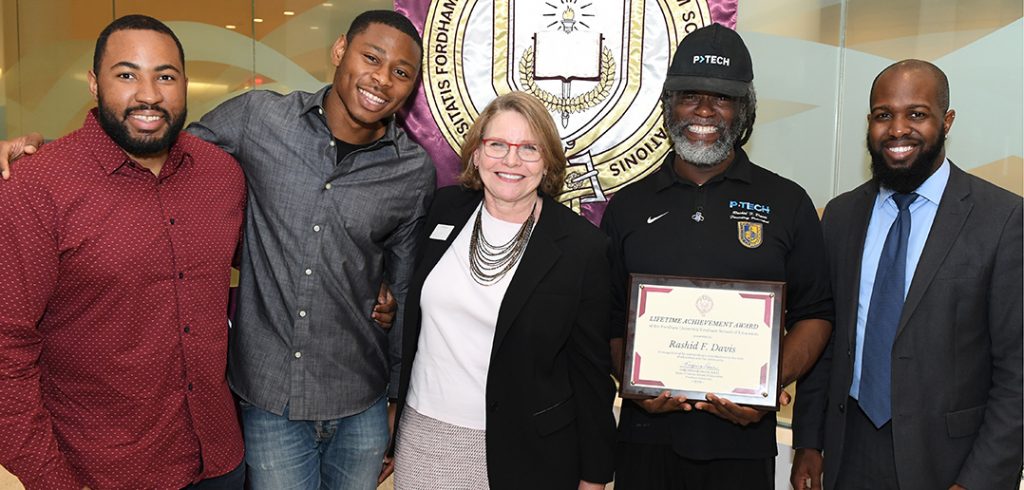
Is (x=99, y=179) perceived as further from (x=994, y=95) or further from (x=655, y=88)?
(x=994, y=95)

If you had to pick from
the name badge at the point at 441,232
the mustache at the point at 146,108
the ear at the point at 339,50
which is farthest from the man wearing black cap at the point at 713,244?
the mustache at the point at 146,108

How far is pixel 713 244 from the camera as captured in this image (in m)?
2.26

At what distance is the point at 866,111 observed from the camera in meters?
3.17

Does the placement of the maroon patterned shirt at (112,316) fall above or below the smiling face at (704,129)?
below

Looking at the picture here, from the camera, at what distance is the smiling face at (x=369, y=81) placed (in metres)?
2.29

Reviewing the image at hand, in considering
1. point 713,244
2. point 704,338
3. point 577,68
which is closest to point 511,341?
point 704,338

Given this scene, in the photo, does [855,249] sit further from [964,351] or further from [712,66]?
[712,66]

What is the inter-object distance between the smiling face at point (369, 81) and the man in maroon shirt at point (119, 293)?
47 centimetres

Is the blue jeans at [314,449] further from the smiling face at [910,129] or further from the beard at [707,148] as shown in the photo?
the smiling face at [910,129]

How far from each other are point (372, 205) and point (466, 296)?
414 mm

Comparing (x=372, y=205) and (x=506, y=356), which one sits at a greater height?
(x=372, y=205)

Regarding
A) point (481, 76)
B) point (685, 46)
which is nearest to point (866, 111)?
point (685, 46)

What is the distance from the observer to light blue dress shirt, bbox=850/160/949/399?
2168 millimetres

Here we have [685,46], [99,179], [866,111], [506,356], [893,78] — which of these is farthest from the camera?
[866,111]
